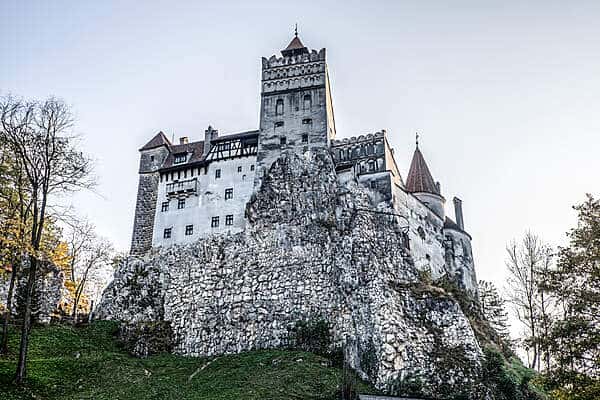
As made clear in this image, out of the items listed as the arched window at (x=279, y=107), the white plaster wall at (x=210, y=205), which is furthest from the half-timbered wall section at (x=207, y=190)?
the arched window at (x=279, y=107)

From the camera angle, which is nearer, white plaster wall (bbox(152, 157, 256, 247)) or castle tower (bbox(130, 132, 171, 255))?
white plaster wall (bbox(152, 157, 256, 247))

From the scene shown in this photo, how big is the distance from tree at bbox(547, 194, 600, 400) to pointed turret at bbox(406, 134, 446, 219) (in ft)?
90.3

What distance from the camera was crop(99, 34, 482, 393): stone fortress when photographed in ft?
127

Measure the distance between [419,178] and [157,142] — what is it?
24101 mm

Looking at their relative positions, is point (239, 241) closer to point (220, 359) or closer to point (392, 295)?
point (220, 359)

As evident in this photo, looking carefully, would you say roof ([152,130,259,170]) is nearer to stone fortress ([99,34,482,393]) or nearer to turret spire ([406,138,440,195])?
stone fortress ([99,34,482,393])

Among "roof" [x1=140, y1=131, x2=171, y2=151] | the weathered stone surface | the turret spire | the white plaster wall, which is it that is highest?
"roof" [x1=140, y1=131, x2=171, y2=151]

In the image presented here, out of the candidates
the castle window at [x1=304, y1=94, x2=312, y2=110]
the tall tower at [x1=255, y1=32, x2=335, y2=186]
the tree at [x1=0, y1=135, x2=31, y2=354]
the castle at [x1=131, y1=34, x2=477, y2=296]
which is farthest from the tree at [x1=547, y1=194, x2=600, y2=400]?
the castle window at [x1=304, y1=94, x2=312, y2=110]

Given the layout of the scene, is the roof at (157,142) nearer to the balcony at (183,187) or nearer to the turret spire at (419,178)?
the balcony at (183,187)

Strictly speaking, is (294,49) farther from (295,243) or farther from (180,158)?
(295,243)

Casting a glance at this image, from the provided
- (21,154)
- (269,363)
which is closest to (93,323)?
(269,363)

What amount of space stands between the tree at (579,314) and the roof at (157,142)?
1510 inches

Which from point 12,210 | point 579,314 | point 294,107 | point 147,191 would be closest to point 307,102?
point 294,107

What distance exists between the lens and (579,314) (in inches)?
828
